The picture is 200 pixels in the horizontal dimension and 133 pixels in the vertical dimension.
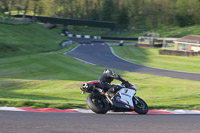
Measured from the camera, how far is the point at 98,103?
8.93 metres

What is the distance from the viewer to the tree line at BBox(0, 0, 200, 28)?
368ft

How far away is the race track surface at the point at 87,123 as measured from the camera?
248 inches

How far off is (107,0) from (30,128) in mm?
126214

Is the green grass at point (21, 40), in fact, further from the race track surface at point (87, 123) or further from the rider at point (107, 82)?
the race track surface at point (87, 123)

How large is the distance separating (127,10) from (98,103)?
410 ft

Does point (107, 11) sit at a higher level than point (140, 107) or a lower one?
higher

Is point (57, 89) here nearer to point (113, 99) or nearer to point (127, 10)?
point (113, 99)

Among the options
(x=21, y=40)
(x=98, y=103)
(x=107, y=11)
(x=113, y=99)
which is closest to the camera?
(x=98, y=103)

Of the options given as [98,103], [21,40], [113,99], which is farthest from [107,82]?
[21,40]

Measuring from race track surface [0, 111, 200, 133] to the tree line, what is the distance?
332ft

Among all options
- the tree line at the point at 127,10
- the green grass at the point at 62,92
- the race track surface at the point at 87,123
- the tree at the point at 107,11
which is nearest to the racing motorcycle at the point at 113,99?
the race track surface at the point at 87,123

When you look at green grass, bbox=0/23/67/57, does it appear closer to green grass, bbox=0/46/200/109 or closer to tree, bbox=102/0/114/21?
green grass, bbox=0/46/200/109

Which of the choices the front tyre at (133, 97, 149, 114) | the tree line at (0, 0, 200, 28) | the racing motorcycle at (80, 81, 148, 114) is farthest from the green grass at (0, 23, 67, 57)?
the tree line at (0, 0, 200, 28)

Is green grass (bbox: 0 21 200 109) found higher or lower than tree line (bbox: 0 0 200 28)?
lower
